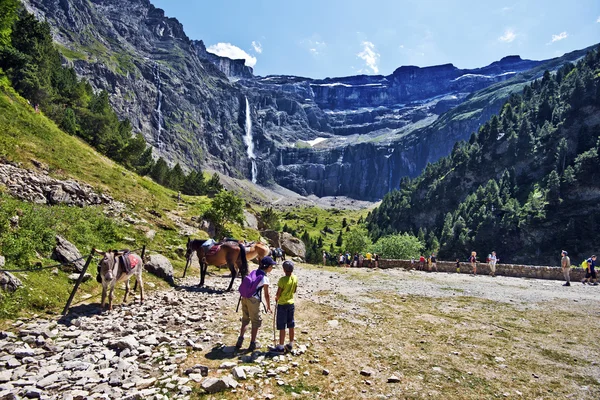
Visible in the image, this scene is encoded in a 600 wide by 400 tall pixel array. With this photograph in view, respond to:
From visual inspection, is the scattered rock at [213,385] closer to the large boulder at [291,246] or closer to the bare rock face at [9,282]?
the bare rock face at [9,282]

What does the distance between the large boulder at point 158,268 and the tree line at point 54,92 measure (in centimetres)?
3565

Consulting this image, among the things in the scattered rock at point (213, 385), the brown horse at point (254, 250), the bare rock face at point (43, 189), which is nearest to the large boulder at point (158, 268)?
the brown horse at point (254, 250)

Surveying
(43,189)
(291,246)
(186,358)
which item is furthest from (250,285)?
(291,246)

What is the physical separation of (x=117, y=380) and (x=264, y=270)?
455cm

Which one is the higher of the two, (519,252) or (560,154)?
(560,154)

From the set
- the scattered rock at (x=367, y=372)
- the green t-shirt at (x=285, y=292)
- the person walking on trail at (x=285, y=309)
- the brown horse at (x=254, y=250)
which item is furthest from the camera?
the brown horse at (x=254, y=250)

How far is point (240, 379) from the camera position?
296 inches

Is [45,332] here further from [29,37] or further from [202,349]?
[29,37]

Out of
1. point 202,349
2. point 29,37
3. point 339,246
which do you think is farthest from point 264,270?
point 339,246

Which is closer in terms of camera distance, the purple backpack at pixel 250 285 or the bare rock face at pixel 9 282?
the purple backpack at pixel 250 285

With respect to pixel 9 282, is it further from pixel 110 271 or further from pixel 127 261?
pixel 127 261

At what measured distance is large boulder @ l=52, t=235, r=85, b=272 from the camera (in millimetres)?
13898

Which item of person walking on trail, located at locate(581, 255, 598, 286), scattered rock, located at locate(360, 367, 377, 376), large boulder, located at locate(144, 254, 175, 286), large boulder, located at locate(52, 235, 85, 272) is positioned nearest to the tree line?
large boulder, located at locate(52, 235, 85, 272)

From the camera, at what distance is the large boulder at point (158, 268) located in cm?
1805
